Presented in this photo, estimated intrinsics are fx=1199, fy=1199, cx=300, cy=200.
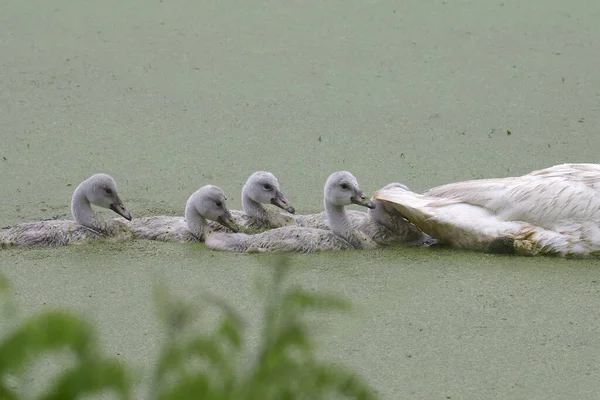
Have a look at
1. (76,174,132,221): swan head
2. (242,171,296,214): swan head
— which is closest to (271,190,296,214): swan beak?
(242,171,296,214): swan head

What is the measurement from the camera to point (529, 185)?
4770 millimetres

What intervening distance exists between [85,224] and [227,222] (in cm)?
59

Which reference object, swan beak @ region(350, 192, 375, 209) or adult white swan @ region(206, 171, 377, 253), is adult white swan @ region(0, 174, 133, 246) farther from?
swan beak @ region(350, 192, 375, 209)

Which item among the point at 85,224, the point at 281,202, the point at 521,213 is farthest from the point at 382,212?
the point at 85,224

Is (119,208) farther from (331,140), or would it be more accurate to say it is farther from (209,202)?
(331,140)

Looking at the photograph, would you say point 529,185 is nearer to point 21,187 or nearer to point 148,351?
point 148,351

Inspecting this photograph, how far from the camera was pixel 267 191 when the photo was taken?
5.07 metres

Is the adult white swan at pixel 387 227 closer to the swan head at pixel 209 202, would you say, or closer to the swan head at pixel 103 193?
the swan head at pixel 209 202

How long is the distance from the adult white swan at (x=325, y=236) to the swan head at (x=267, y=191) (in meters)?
0.16

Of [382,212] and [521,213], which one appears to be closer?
[521,213]

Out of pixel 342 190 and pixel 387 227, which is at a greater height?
pixel 342 190

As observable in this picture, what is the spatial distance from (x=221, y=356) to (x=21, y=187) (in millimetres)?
3843

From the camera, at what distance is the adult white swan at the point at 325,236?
4.84 m

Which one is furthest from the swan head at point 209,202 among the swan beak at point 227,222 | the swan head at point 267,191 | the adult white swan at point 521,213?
the adult white swan at point 521,213
